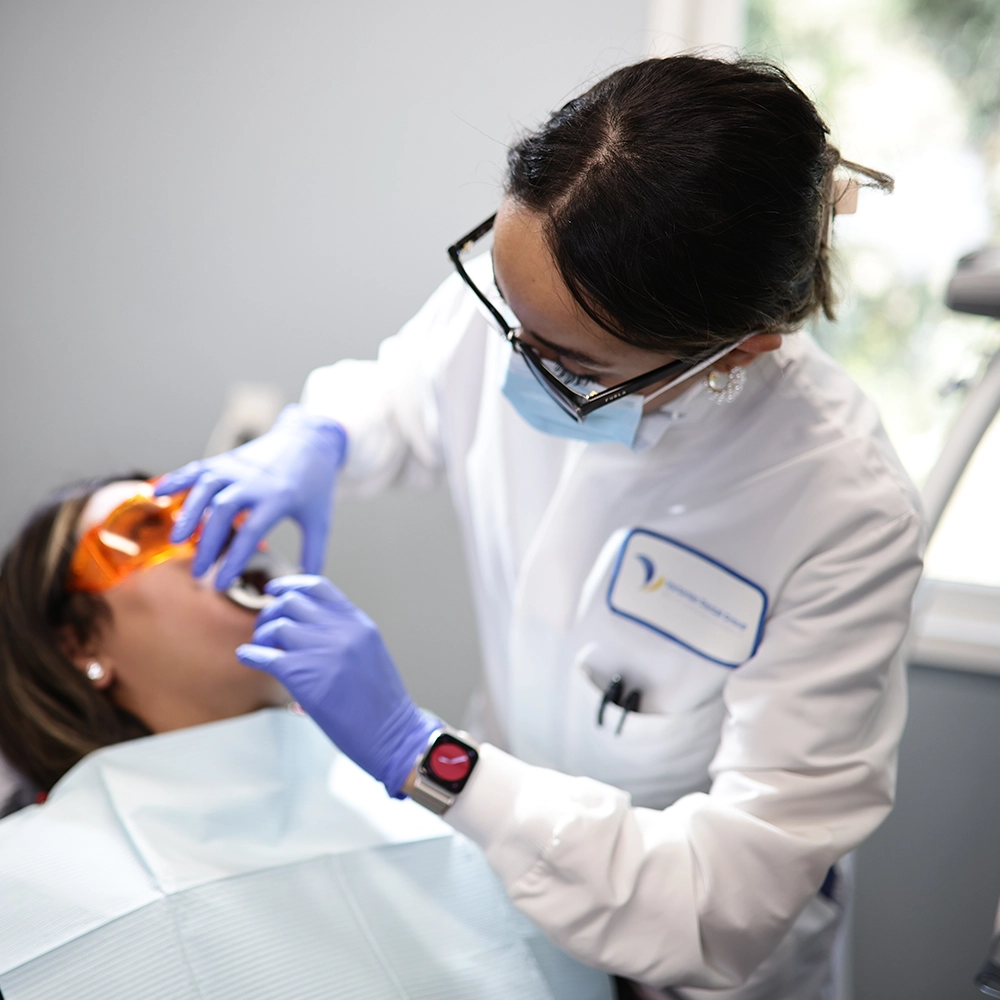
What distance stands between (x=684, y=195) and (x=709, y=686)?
57 cm

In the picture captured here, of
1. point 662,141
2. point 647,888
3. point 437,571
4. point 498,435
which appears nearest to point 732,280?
point 662,141

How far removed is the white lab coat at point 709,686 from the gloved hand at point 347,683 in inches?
3.6

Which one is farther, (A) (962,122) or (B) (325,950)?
(A) (962,122)

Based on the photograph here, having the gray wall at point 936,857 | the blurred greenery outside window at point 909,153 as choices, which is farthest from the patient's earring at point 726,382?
the gray wall at point 936,857

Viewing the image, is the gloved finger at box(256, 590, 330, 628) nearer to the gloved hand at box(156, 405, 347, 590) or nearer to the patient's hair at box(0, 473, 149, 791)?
the gloved hand at box(156, 405, 347, 590)

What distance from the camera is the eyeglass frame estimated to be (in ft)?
3.00

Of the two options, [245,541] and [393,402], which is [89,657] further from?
[393,402]

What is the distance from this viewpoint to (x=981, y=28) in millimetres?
1750

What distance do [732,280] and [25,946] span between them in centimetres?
95

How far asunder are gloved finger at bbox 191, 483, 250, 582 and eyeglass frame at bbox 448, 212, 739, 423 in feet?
1.46

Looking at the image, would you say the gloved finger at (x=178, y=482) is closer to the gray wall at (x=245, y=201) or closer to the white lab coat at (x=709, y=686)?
the white lab coat at (x=709, y=686)

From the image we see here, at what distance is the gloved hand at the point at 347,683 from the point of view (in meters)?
1.02

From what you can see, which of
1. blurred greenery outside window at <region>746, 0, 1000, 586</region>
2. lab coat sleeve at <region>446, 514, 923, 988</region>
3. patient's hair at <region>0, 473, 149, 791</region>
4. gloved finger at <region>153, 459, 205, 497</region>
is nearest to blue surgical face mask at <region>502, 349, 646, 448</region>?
lab coat sleeve at <region>446, 514, 923, 988</region>

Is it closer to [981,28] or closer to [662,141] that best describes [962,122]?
[981,28]
